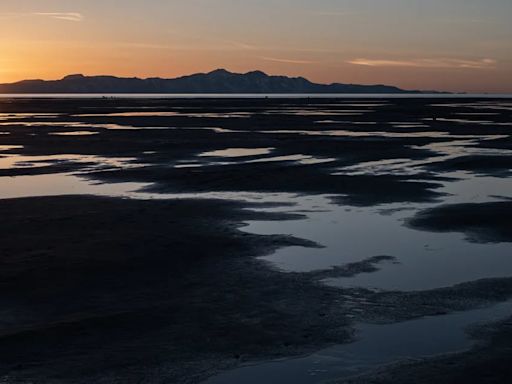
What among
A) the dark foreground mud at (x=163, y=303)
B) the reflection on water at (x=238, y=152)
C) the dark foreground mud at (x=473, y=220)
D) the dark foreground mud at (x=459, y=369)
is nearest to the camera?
the dark foreground mud at (x=459, y=369)

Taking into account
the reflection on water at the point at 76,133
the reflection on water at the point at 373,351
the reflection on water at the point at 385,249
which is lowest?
the reflection on water at the point at 385,249

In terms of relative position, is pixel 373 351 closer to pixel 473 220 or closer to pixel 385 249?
pixel 385 249

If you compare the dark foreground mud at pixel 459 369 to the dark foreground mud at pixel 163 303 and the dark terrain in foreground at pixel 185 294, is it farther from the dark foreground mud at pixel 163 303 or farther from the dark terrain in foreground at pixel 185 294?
the dark foreground mud at pixel 163 303

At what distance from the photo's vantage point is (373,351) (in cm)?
998

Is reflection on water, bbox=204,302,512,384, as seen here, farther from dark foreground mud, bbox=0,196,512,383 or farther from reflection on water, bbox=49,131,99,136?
reflection on water, bbox=49,131,99,136

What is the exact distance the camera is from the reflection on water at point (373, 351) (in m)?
9.14

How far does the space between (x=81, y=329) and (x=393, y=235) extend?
32.5 feet

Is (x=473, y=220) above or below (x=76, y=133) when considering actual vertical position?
below

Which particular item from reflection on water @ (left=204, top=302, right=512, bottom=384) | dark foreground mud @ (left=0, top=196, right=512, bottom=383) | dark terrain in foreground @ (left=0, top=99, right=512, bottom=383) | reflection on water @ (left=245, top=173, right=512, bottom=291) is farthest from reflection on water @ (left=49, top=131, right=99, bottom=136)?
reflection on water @ (left=204, top=302, right=512, bottom=384)

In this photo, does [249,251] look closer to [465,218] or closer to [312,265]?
[312,265]

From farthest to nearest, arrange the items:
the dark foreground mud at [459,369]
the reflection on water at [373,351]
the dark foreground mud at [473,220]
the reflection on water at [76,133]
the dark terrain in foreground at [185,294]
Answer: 1. the reflection on water at [76,133]
2. the dark foreground mud at [473,220]
3. the dark terrain in foreground at [185,294]
4. the reflection on water at [373,351]
5. the dark foreground mud at [459,369]

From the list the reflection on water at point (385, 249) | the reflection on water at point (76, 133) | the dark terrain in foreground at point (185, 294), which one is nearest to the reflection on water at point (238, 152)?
the dark terrain in foreground at point (185, 294)

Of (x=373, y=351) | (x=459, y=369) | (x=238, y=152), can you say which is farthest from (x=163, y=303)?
(x=238, y=152)

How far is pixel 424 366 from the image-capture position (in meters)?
9.34
